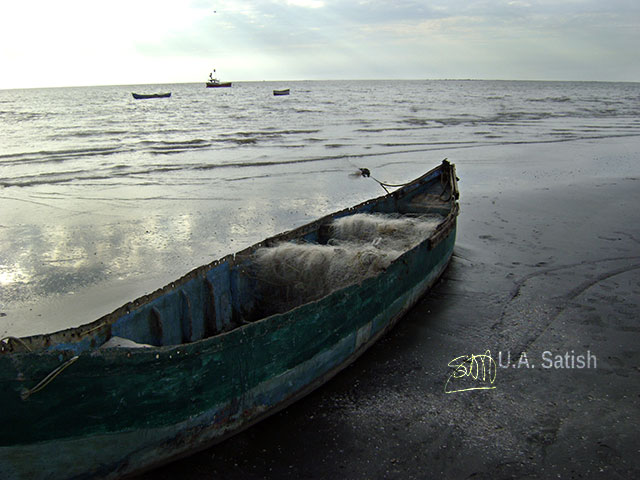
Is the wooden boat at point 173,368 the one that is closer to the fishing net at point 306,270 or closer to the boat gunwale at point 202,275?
the boat gunwale at point 202,275

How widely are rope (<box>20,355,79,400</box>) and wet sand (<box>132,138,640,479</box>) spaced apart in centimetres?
146

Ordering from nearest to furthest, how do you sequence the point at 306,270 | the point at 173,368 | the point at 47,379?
the point at 47,379 → the point at 173,368 → the point at 306,270

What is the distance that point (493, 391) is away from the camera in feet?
17.7

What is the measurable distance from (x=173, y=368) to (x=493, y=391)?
3457 mm

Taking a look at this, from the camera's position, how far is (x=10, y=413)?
3236mm

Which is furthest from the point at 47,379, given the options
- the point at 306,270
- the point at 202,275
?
the point at 306,270

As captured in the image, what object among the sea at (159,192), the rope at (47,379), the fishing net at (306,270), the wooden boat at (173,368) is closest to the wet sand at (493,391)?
the wooden boat at (173,368)

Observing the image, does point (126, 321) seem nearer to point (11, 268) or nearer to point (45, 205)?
point (11, 268)

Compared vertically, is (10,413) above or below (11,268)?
above

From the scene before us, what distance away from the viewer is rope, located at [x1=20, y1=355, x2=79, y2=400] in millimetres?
3223

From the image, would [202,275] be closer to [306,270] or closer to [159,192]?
[306,270]

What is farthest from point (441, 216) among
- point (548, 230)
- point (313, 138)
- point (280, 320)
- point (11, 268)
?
point (313, 138)

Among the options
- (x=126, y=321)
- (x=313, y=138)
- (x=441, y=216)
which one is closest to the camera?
(x=126, y=321)

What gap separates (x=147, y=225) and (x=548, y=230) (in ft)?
29.1
